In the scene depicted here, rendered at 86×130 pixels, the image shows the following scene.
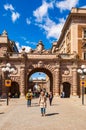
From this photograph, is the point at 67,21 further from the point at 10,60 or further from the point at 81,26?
the point at 10,60

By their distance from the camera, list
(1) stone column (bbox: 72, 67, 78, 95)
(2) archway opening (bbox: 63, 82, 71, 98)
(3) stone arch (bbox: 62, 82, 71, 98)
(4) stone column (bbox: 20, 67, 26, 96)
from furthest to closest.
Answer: (2) archway opening (bbox: 63, 82, 71, 98)
(3) stone arch (bbox: 62, 82, 71, 98)
(4) stone column (bbox: 20, 67, 26, 96)
(1) stone column (bbox: 72, 67, 78, 95)

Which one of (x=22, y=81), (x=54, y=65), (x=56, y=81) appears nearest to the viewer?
(x=22, y=81)

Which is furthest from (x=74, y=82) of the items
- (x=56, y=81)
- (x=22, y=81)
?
(x=22, y=81)

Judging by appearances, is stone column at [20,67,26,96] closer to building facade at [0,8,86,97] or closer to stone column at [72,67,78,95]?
building facade at [0,8,86,97]

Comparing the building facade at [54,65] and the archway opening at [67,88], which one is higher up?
the building facade at [54,65]

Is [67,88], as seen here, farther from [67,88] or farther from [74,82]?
[74,82]

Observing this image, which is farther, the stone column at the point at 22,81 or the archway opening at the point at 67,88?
the archway opening at the point at 67,88

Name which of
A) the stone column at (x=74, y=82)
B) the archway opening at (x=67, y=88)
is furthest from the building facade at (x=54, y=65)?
the archway opening at (x=67, y=88)

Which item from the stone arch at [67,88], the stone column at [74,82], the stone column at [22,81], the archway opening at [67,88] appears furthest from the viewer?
the archway opening at [67,88]


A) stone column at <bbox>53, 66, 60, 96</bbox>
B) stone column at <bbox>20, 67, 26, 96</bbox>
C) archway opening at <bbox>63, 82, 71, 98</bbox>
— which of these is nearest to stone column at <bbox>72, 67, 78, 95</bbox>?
stone column at <bbox>53, 66, 60, 96</bbox>

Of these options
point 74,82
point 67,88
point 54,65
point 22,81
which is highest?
point 54,65

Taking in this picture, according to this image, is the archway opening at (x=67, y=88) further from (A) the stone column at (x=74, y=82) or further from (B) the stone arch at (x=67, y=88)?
(A) the stone column at (x=74, y=82)

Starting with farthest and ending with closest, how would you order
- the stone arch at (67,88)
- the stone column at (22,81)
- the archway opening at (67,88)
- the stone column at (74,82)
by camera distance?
the archway opening at (67,88)
the stone arch at (67,88)
the stone column at (22,81)
the stone column at (74,82)

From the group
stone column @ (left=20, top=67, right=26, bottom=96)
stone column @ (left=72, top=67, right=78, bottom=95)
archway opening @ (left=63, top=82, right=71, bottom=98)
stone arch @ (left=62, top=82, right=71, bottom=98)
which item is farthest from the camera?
archway opening @ (left=63, top=82, right=71, bottom=98)
